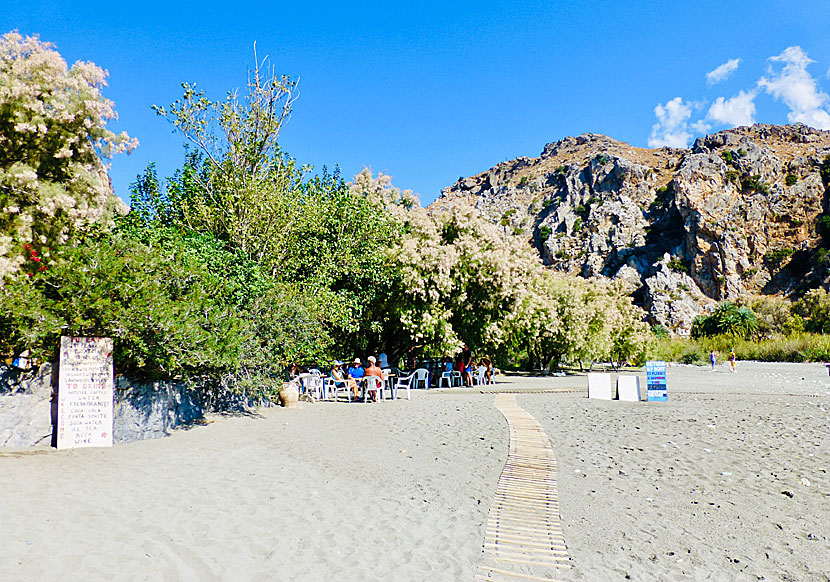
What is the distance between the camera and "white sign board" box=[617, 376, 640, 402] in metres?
15.4

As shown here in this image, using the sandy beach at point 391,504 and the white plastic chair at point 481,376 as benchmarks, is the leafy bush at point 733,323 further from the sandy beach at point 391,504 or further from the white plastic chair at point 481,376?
the sandy beach at point 391,504

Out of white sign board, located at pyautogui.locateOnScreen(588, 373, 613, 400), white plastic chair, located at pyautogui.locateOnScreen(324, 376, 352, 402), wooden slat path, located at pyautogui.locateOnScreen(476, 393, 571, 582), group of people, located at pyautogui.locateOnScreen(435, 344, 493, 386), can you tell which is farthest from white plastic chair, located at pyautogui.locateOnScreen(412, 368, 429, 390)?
wooden slat path, located at pyautogui.locateOnScreen(476, 393, 571, 582)

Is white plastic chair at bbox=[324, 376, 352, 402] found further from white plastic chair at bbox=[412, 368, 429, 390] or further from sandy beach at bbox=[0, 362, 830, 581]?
sandy beach at bbox=[0, 362, 830, 581]

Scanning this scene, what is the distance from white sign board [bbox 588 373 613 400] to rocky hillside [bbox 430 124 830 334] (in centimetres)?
6122

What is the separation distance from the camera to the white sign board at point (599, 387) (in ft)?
51.8

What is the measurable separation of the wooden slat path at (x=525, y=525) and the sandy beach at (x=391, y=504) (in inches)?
4.5

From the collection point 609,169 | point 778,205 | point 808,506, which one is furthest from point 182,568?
point 609,169

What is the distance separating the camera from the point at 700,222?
96750mm

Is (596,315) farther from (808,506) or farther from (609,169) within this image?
(609,169)

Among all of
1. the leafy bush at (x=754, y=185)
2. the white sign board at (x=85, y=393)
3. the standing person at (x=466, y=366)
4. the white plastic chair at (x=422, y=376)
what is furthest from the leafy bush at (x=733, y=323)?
the white sign board at (x=85, y=393)

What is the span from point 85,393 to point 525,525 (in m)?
6.17

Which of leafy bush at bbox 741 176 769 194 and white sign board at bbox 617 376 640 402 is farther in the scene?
leafy bush at bbox 741 176 769 194

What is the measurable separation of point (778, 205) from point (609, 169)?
3708 centimetres

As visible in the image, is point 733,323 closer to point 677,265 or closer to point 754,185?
point 677,265
